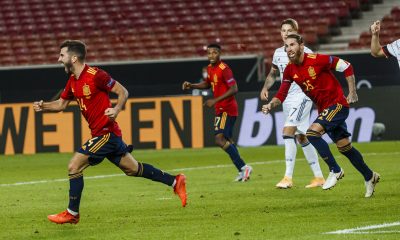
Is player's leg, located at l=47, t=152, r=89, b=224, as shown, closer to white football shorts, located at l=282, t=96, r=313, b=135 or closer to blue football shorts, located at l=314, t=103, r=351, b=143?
blue football shorts, located at l=314, t=103, r=351, b=143

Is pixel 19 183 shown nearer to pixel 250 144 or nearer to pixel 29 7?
pixel 250 144

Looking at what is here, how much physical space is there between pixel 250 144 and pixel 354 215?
48.6 ft

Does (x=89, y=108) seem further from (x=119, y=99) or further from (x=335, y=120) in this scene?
(x=335, y=120)

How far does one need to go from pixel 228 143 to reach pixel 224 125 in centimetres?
38

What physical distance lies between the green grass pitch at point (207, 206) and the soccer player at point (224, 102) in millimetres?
397

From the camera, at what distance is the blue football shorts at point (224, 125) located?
1656cm

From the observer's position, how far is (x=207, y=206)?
40.7ft

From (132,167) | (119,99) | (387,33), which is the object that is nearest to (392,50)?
(132,167)

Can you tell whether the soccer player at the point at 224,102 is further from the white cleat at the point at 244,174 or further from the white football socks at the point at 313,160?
the white football socks at the point at 313,160

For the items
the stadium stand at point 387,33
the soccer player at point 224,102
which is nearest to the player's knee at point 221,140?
the soccer player at point 224,102

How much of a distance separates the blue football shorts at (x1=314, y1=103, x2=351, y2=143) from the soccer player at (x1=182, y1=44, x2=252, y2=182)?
360cm

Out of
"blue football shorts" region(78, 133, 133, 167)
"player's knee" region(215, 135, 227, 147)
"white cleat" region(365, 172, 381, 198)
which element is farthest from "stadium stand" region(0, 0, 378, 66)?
"blue football shorts" region(78, 133, 133, 167)

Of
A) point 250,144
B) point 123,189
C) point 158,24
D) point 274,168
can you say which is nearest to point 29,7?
point 158,24

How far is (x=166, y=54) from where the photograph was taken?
109ft
